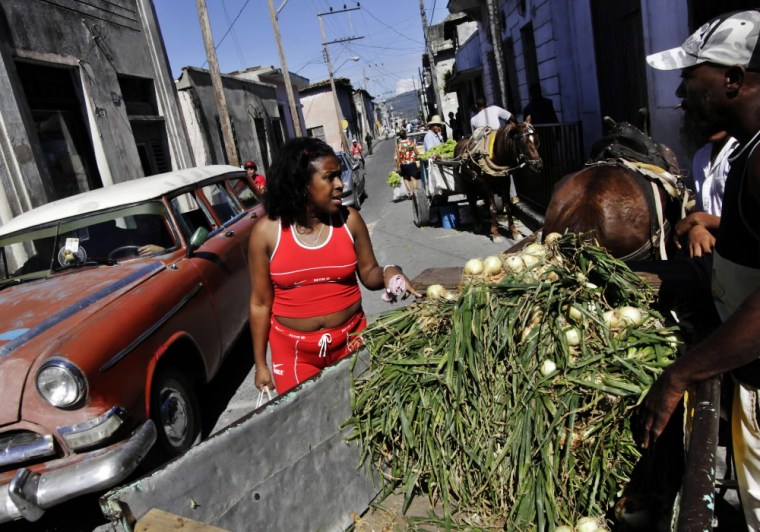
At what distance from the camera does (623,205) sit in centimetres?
390

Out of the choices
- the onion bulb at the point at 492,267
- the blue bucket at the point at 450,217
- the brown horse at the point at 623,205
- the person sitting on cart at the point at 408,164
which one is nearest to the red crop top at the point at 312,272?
the onion bulb at the point at 492,267

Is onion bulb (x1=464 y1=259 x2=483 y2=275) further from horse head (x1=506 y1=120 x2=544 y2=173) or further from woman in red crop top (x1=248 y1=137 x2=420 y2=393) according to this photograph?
horse head (x1=506 y1=120 x2=544 y2=173)

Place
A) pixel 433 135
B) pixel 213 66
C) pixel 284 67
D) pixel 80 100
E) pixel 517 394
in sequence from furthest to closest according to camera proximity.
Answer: pixel 284 67 < pixel 213 66 < pixel 433 135 < pixel 80 100 < pixel 517 394

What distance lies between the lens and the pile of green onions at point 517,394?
1.97 metres

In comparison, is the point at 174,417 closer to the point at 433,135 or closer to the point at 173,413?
the point at 173,413

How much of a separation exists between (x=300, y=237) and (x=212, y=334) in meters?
2.29

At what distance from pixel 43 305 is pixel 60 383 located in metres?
0.97

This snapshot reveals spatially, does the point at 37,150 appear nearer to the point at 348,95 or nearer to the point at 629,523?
the point at 629,523

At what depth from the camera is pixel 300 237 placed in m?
2.80

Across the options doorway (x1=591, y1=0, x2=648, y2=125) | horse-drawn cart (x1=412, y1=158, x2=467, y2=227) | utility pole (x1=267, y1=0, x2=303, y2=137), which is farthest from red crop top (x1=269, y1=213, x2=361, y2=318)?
utility pole (x1=267, y1=0, x2=303, y2=137)

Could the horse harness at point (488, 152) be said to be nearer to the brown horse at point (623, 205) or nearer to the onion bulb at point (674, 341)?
the brown horse at point (623, 205)

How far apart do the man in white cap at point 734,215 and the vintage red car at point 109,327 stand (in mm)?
2943

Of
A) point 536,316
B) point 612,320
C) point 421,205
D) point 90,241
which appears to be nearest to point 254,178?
point 421,205

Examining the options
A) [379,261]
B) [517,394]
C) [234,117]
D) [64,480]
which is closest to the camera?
[517,394]
